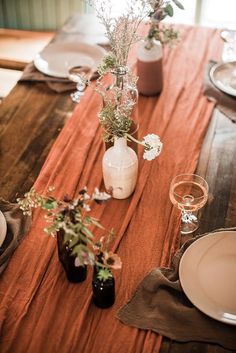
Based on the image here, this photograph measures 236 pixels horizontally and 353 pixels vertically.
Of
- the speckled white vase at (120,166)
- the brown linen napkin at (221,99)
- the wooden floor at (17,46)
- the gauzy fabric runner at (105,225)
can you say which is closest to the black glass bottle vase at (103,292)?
the gauzy fabric runner at (105,225)

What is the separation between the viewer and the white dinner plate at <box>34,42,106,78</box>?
79.0 inches

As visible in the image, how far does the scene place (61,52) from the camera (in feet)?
6.92

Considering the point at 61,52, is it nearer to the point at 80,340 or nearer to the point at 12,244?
the point at 12,244

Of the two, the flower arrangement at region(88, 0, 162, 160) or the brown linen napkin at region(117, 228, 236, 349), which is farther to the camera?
the flower arrangement at region(88, 0, 162, 160)

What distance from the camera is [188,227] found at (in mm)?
1395

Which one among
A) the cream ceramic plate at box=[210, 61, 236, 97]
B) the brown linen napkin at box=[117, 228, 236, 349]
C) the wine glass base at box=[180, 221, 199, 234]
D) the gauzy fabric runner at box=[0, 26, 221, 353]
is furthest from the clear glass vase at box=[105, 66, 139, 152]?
Result: the cream ceramic plate at box=[210, 61, 236, 97]

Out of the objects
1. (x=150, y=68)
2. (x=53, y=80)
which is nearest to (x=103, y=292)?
(x=150, y=68)

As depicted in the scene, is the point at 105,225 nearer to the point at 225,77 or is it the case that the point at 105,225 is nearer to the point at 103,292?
the point at 103,292

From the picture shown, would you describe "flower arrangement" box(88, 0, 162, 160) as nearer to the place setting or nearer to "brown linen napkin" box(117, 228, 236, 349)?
"brown linen napkin" box(117, 228, 236, 349)

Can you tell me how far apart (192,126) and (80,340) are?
2.93ft

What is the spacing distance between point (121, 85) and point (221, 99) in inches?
23.6

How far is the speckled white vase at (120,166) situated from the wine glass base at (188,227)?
191 millimetres

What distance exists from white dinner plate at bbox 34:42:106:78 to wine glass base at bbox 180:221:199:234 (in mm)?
851

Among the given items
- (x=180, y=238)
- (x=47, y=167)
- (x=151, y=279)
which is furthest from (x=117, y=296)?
(x=47, y=167)
